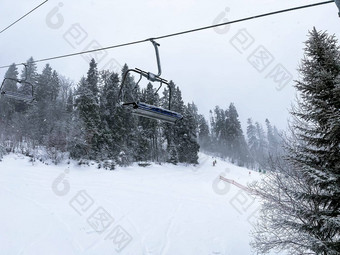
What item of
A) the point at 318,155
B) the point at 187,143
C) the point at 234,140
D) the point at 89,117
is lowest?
the point at 234,140

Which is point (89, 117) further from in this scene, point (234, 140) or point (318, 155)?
point (234, 140)

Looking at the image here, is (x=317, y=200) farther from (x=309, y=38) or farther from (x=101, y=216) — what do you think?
(x=101, y=216)

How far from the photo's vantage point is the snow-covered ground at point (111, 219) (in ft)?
27.5

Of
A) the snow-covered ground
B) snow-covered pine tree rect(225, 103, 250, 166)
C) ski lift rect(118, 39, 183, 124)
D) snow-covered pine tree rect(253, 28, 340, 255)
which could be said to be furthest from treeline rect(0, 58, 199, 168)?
snow-covered pine tree rect(225, 103, 250, 166)

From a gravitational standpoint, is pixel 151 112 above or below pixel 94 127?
below

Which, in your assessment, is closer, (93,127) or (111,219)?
(111,219)

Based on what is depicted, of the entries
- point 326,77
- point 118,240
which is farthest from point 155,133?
point 326,77

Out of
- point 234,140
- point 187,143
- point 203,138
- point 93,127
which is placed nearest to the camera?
point 93,127

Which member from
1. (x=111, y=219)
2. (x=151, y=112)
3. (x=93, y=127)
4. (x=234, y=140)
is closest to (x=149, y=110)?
(x=151, y=112)

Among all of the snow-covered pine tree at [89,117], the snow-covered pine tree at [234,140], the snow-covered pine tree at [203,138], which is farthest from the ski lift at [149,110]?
the snow-covered pine tree at [203,138]

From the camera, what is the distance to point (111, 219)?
11109 mm

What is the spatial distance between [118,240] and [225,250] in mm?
4354

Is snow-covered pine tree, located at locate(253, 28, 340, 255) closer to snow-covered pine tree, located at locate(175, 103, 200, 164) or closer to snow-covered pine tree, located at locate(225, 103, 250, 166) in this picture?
snow-covered pine tree, located at locate(175, 103, 200, 164)

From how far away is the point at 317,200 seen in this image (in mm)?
7375
